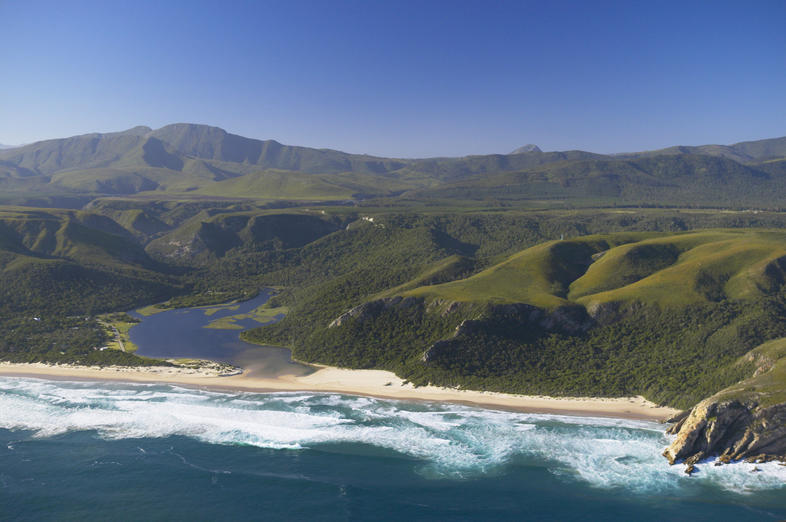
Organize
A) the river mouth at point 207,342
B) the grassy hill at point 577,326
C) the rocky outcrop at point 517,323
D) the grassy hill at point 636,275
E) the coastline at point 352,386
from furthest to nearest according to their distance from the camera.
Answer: the river mouth at point 207,342
the grassy hill at point 636,275
the rocky outcrop at point 517,323
the grassy hill at point 577,326
the coastline at point 352,386

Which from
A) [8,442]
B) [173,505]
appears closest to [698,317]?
[173,505]

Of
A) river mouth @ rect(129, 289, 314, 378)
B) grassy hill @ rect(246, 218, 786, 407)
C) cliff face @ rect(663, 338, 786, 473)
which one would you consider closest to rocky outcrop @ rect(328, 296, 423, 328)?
grassy hill @ rect(246, 218, 786, 407)

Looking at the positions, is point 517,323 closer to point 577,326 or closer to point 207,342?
point 577,326

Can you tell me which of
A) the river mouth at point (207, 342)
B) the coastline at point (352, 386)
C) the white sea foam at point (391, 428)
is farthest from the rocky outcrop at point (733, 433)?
the river mouth at point (207, 342)

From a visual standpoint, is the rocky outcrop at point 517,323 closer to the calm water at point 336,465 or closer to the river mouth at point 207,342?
the calm water at point 336,465

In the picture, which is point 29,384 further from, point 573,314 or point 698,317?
point 698,317

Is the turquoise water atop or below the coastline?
below

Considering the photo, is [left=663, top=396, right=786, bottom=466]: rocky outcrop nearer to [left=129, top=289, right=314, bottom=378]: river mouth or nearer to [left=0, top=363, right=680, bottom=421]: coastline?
[left=0, top=363, right=680, bottom=421]: coastline
